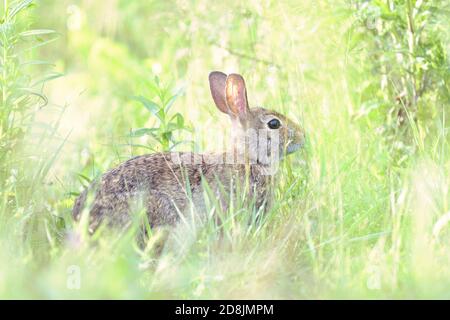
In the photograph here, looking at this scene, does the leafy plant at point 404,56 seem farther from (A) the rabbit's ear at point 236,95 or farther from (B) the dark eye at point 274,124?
(A) the rabbit's ear at point 236,95

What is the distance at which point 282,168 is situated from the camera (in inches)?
192

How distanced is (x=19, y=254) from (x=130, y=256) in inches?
20.1

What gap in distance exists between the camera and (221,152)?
191 inches

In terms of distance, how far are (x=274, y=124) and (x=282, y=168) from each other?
0.87 ft

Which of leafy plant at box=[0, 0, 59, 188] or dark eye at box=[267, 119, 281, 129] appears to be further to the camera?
dark eye at box=[267, 119, 281, 129]

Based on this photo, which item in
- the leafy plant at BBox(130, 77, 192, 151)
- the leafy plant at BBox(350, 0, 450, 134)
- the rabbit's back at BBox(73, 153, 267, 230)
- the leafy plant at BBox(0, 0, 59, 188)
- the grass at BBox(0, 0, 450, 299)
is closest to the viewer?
the grass at BBox(0, 0, 450, 299)

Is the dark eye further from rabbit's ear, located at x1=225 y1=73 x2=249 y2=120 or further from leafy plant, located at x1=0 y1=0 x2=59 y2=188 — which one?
leafy plant, located at x1=0 y1=0 x2=59 y2=188

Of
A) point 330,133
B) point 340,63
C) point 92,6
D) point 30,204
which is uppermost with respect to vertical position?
point 92,6

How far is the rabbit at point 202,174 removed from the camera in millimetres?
4246

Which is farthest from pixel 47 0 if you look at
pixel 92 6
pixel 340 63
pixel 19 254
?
pixel 19 254

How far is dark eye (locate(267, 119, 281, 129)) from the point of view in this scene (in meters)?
4.97

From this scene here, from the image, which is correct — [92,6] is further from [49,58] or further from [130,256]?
[130,256]

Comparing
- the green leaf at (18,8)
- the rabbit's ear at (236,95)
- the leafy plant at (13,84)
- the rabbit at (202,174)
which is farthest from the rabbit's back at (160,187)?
the green leaf at (18,8)

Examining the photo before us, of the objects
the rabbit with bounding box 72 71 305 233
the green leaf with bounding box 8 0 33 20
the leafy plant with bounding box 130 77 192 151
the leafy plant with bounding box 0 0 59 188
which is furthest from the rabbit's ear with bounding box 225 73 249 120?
the green leaf with bounding box 8 0 33 20
